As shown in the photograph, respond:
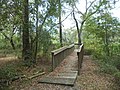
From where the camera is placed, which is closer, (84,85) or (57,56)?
(84,85)

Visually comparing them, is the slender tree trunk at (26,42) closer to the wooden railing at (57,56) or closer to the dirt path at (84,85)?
the wooden railing at (57,56)

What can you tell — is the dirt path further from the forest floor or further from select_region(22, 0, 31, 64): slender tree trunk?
select_region(22, 0, 31, 64): slender tree trunk

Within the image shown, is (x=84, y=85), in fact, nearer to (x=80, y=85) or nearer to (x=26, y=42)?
(x=80, y=85)

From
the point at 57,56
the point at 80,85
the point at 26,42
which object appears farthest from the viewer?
the point at 26,42

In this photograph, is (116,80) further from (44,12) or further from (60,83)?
(44,12)

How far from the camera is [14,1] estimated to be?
5652mm

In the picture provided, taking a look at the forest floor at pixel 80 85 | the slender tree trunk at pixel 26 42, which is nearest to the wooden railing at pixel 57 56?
the slender tree trunk at pixel 26 42

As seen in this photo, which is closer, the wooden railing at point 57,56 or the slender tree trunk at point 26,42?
the wooden railing at point 57,56

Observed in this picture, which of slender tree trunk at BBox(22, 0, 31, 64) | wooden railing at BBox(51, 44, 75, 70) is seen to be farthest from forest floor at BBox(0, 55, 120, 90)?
slender tree trunk at BBox(22, 0, 31, 64)

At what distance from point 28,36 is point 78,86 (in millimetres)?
4143

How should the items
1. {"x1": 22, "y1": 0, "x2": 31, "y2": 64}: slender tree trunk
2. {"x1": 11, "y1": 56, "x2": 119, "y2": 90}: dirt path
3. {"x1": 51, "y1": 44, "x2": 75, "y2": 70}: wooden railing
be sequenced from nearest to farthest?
{"x1": 11, "y1": 56, "x2": 119, "y2": 90}: dirt path, {"x1": 51, "y1": 44, "x2": 75, "y2": 70}: wooden railing, {"x1": 22, "y1": 0, "x2": 31, "y2": 64}: slender tree trunk

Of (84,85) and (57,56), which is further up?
(57,56)

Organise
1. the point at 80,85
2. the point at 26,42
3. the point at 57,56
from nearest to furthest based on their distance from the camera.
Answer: the point at 80,85 < the point at 57,56 < the point at 26,42

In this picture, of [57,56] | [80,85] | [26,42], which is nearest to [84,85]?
[80,85]
